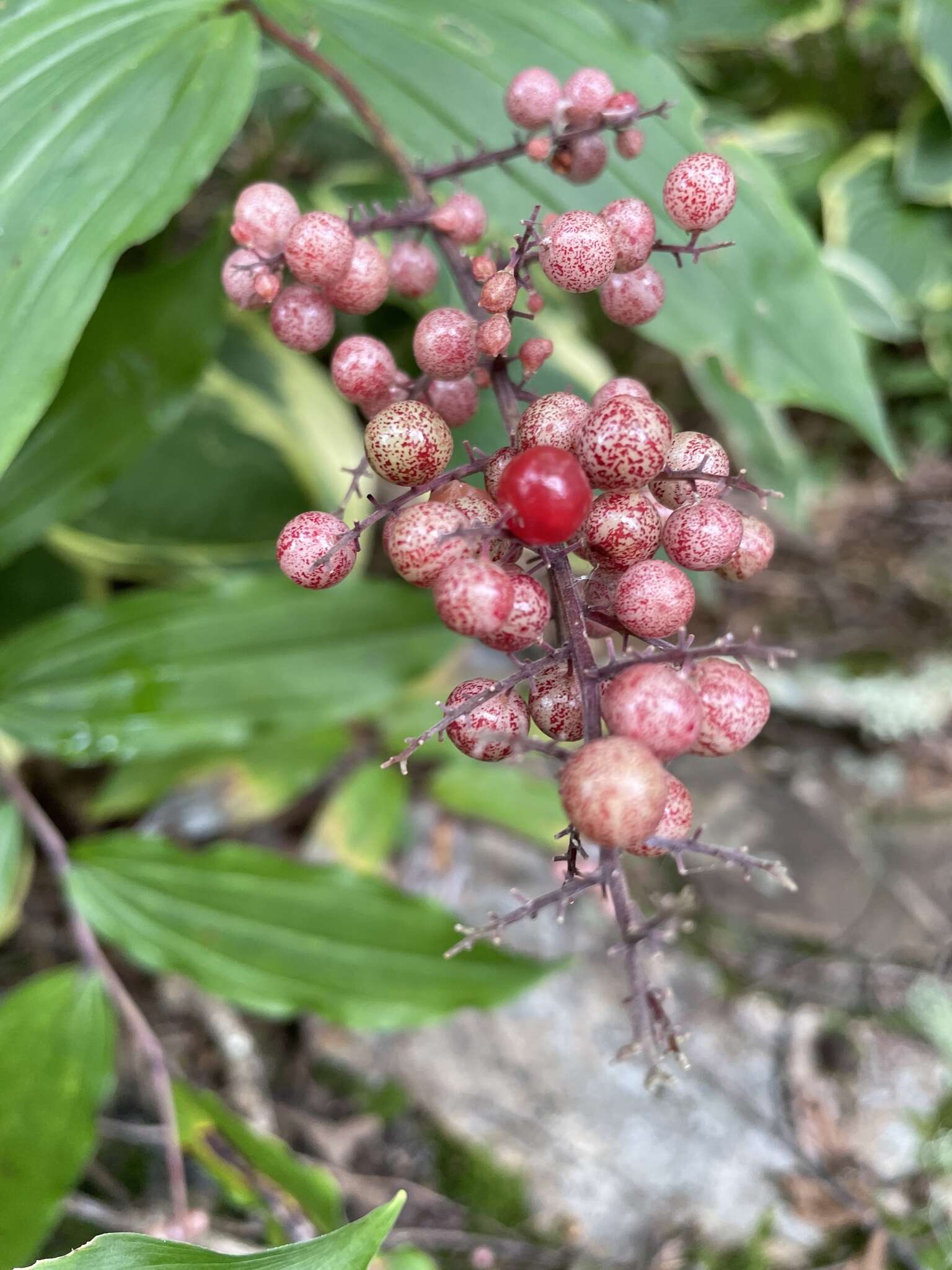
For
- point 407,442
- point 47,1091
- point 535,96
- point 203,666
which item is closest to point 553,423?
point 407,442

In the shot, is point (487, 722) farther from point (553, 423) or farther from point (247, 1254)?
point (247, 1254)

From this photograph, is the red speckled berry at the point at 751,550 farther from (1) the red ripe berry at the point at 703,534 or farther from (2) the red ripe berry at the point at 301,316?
(2) the red ripe berry at the point at 301,316

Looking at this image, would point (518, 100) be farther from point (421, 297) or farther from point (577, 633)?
point (577, 633)

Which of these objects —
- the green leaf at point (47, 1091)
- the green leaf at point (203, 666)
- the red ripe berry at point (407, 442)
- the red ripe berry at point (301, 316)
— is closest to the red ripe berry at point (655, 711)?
the red ripe berry at point (407, 442)

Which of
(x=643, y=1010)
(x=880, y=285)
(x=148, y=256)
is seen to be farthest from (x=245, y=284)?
(x=880, y=285)

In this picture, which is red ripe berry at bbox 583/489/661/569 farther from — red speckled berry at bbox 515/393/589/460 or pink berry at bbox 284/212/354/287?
pink berry at bbox 284/212/354/287

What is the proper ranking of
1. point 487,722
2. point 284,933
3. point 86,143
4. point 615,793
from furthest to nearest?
point 284,933 → point 86,143 → point 487,722 → point 615,793
